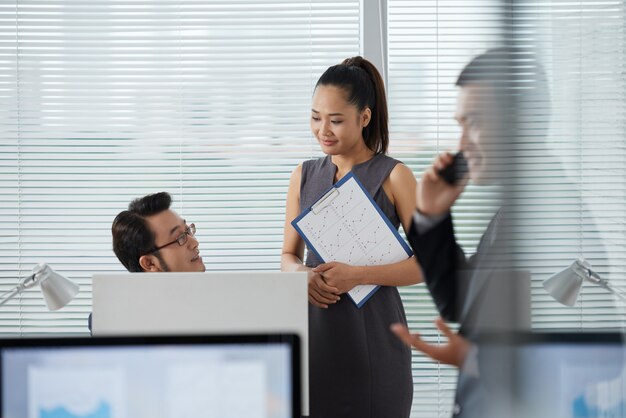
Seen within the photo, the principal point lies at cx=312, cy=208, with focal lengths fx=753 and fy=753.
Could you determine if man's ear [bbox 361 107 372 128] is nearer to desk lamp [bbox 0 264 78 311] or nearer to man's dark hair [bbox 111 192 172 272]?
man's dark hair [bbox 111 192 172 272]

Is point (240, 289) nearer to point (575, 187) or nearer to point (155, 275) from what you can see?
point (155, 275)

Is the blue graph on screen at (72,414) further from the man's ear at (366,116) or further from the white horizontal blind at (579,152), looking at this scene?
the man's ear at (366,116)

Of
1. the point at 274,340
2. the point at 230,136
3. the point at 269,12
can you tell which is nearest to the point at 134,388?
the point at 274,340

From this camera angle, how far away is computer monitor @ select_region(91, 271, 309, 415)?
124cm

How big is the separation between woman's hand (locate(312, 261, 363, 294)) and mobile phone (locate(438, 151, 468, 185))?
5.15 feet

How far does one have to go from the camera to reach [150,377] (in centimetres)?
100

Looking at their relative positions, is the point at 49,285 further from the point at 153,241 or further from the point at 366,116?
the point at 366,116

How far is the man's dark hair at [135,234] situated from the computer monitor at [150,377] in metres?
0.90

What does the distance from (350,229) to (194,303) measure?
71 centimetres

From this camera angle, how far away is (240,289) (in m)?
1.25

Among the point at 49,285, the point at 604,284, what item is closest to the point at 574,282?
the point at 604,284

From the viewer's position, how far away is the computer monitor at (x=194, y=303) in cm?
124

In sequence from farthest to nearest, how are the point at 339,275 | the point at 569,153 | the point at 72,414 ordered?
the point at 339,275 < the point at 72,414 < the point at 569,153

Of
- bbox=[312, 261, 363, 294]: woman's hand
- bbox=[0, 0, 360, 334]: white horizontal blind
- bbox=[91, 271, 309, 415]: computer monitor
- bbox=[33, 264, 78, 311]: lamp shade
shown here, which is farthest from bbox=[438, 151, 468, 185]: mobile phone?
bbox=[0, 0, 360, 334]: white horizontal blind
